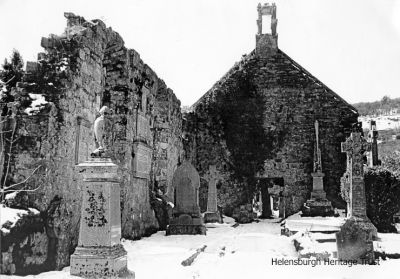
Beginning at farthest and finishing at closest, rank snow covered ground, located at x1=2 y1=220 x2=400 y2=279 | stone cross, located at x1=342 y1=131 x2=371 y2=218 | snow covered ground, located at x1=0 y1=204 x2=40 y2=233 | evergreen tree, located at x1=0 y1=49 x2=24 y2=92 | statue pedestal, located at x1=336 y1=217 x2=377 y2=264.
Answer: stone cross, located at x1=342 y1=131 x2=371 y2=218 < evergreen tree, located at x1=0 y1=49 x2=24 y2=92 < statue pedestal, located at x1=336 y1=217 x2=377 y2=264 < snow covered ground, located at x1=2 y1=220 x2=400 y2=279 < snow covered ground, located at x1=0 y1=204 x2=40 y2=233

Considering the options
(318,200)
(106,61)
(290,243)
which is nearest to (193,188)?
(290,243)

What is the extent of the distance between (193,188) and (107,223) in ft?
22.0

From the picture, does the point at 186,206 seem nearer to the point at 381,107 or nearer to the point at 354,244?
the point at 354,244

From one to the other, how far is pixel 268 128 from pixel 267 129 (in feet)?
0.22

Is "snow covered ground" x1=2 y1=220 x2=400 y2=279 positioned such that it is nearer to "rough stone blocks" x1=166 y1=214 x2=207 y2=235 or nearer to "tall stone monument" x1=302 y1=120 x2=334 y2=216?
"rough stone blocks" x1=166 y1=214 x2=207 y2=235

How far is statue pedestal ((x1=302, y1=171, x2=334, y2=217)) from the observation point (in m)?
17.6

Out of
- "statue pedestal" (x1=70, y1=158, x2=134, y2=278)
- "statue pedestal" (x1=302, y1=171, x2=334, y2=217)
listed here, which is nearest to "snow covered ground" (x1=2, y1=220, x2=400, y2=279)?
"statue pedestal" (x1=70, y1=158, x2=134, y2=278)

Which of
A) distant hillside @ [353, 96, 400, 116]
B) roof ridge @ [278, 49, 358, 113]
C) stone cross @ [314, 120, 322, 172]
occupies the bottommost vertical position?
stone cross @ [314, 120, 322, 172]

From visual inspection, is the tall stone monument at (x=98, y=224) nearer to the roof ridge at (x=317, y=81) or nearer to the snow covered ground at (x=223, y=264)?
the snow covered ground at (x=223, y=264)

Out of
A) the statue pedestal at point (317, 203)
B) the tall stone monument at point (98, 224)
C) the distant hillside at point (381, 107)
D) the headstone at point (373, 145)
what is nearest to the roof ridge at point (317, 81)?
the statue pedestal at point (317, 203)

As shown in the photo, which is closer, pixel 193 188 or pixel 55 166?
pixel 55 166

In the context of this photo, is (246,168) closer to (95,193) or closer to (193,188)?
(193,188)

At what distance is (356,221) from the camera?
9297 millimetres

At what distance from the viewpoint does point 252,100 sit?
21719mm
